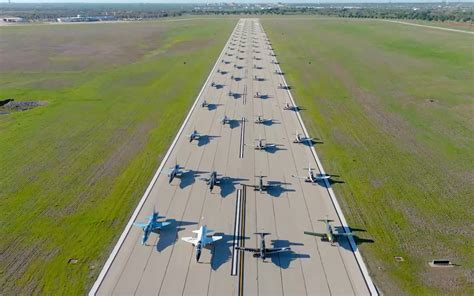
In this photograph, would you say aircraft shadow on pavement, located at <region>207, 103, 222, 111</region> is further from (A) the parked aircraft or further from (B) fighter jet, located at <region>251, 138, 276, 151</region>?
(A) the parked aircraft

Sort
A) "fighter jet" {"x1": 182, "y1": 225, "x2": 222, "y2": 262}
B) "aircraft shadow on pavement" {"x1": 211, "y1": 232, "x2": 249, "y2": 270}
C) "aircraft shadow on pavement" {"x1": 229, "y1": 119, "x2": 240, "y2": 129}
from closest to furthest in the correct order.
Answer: "aircraft shadow on pavement" {"x1": 211, "y1": 232, "x2": 249, "y2": 270} → "fighter jet" {"x1": 182, "y1": 225, "x2": 222, "y2": 262} → "aircraft shadow on pavement" {"x1": 229, "y1": 119, "x2": 240, "y2": 129}

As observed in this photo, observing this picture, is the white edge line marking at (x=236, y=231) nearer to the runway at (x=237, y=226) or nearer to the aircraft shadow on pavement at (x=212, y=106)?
the runway at (x=237, y=226)

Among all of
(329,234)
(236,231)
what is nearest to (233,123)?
(236,231)

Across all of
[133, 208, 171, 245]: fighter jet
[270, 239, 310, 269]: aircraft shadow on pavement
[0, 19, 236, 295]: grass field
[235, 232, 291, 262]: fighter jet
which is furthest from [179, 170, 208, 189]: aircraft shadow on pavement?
[270, 239, 310, 269]: aircraft shadow on pavement

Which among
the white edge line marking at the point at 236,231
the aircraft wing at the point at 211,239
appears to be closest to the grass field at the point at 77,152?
the aircraft wing at the point at 211,239

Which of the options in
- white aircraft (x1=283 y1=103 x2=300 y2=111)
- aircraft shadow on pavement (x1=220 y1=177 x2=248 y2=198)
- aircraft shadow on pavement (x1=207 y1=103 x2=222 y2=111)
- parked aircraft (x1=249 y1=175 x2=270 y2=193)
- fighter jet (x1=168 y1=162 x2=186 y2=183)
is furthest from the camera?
aircraft shadow on pavement (x1=207 y1=103 x2=222 y2=111)

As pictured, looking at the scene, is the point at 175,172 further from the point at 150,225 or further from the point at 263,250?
the point at 263,250
